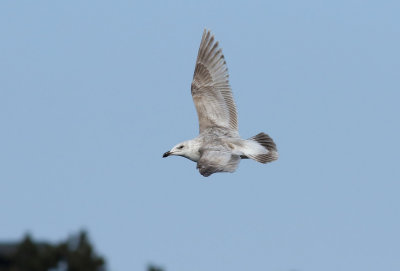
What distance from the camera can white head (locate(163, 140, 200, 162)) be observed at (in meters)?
32.5

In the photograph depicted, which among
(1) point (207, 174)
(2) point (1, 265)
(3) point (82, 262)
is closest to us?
(1) point (207, 174)

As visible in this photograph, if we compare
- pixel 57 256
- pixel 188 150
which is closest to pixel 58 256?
pixel 57 256

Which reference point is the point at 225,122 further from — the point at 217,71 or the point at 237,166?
the point at 237,166

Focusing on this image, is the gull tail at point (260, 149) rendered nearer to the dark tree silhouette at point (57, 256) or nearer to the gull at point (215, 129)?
the gull at point (215, 129)

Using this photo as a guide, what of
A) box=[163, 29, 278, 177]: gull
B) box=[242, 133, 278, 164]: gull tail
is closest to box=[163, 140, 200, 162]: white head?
box=[163, 29, 278, 177]: gull

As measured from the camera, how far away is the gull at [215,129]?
31188 mm

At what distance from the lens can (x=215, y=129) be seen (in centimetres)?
3394

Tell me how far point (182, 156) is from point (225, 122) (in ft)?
5.85

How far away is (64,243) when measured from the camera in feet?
113

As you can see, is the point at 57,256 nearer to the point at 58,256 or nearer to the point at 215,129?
the point at 58,256

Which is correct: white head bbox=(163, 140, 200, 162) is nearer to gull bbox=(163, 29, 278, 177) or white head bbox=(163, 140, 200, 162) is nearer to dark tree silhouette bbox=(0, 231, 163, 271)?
gull bbox=(163, 29, 278, 177)

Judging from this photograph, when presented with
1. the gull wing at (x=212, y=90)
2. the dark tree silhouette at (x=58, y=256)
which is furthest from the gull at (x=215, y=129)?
the dark tree silhouette at (x=58, y=256)

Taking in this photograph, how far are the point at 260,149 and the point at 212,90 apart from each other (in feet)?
8.43

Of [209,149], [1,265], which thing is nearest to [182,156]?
[209,149]
